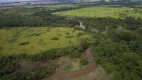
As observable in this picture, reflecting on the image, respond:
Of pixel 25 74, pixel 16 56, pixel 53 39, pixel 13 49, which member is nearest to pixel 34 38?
pixel 53 39

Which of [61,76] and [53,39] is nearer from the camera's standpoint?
[61,76]

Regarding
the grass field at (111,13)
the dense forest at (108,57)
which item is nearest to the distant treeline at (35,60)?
the dense forest at (108,57)

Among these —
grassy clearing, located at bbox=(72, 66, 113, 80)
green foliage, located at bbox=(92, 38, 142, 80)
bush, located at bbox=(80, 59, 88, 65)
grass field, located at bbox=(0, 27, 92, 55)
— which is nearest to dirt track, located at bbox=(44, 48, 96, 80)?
bush, located at bbox=(80, 59, 88, 65)

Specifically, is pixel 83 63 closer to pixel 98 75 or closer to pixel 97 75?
pixel 97 75

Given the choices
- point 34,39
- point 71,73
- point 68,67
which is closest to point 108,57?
point 68,67

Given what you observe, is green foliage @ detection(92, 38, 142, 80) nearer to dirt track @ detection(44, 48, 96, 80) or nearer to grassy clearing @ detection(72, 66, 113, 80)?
grassy clearing @ detection(72, 66, 113, 80)

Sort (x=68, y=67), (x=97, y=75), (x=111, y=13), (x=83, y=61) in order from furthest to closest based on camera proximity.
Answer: (x=111, y=13) → (x=83, y=61) → (x=68, y=67) → (x=97, y=75)

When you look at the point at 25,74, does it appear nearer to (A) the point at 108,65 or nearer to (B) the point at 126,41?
(A) the point at 108,65

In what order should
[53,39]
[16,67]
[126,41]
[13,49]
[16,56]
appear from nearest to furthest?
[16,67] < [16,56] < [13,49] < [126,41] < [53,39]
